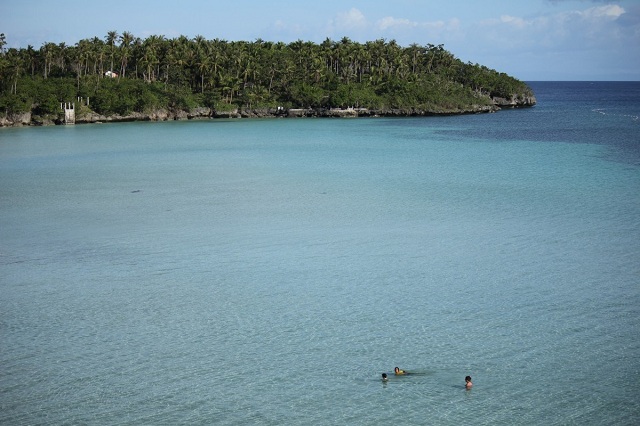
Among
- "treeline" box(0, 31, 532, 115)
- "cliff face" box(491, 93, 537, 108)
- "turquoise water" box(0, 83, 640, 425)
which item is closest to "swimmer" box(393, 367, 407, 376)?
"turquoise water" box(0, 83, 640, 425)

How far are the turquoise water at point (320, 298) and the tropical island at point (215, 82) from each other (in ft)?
129

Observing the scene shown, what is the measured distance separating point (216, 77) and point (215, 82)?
639mm

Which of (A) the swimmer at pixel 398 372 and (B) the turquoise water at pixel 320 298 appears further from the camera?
(A) the swimmer at pixel 398 372

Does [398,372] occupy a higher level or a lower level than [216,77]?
lower

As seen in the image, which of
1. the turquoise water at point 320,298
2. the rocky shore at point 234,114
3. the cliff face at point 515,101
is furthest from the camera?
the cliff face at point 515,101

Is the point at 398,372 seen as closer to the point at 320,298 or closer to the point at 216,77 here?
the point at 320,298

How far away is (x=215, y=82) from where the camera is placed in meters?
89.6

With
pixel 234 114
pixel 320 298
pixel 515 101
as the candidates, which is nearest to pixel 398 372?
pixel 320 298

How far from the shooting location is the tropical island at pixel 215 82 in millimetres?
74812

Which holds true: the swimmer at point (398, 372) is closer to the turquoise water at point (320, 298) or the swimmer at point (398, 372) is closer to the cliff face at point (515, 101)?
the turquoise water at point (320, 298)

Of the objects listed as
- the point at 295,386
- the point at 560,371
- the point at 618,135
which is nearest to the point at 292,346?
the point at 295,386

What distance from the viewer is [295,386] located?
42.9ft

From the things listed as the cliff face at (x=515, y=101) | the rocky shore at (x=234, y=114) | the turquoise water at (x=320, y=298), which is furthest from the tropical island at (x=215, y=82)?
the turquoise water at (x=320, y=298)

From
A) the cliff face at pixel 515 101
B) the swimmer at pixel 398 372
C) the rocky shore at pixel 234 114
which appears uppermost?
the cliff face at pixel 515 101
